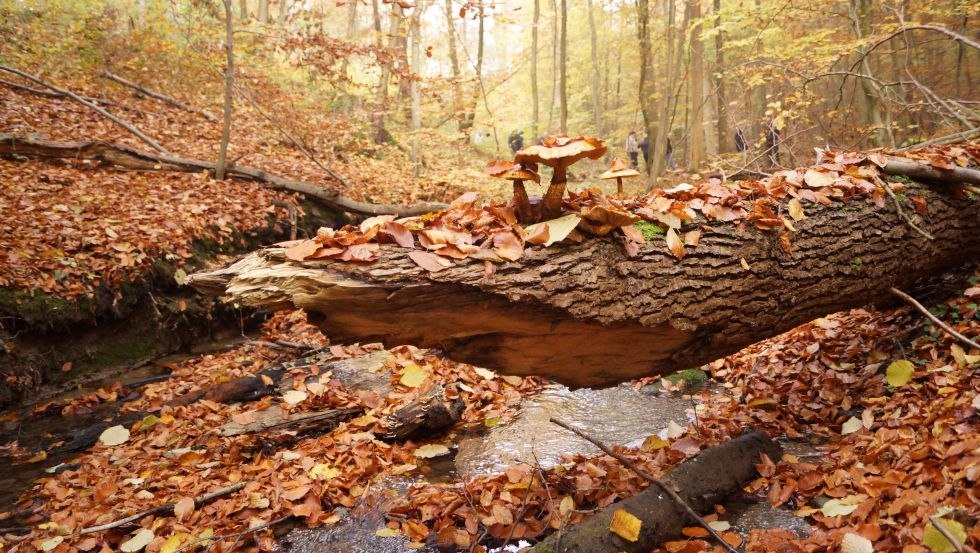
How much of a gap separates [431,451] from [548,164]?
2.57m

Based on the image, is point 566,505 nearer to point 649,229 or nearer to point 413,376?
point 649,229

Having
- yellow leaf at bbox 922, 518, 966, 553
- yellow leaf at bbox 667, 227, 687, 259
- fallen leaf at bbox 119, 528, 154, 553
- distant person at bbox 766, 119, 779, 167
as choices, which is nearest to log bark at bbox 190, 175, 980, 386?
yellow leaf at bbox 667, 227, 687, 259

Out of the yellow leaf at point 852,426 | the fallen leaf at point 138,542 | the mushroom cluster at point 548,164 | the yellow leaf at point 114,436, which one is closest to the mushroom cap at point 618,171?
the mushroom cluster at point 548,164

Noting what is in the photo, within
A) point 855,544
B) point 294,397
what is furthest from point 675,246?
point 294,397

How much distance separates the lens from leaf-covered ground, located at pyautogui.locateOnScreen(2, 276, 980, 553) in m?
2.29

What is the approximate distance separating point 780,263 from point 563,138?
1.58m

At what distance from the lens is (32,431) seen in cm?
454

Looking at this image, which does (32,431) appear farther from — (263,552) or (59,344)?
(263,552)

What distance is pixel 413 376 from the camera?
4875mm

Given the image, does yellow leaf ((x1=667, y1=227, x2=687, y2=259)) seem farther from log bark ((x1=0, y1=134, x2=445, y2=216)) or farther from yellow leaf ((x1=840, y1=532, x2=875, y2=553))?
log bark ((x1=0, y1=134, x2=445, y2=216))

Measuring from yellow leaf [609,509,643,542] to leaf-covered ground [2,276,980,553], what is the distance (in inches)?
9.0

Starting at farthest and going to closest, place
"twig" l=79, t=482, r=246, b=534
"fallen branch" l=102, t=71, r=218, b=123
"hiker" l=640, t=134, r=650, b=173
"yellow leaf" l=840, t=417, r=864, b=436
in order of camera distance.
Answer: "hiker" l=640, t=134, r=650, b=173, "fallen branch" l=102, t=71, r=218, b=123, "yellow leaf" l=840, t=417, r=864, b=436, "twig" l=79, t=482, r=246, b=534

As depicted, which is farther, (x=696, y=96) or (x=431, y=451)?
(x=696, y=96)

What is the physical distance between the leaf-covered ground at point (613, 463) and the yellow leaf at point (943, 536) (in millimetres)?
20
